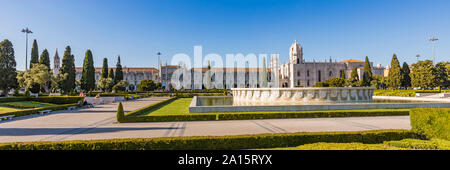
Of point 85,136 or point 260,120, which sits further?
point 260,120

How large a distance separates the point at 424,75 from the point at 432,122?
3879cm

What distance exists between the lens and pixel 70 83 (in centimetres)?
3188

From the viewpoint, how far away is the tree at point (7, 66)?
76.9 ft

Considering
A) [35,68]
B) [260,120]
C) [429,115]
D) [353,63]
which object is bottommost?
[260,120]

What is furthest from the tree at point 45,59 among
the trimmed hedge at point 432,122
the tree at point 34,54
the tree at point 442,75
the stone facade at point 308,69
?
the tree at point 442,75

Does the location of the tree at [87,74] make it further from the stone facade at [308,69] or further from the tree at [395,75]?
the tree at [395,75]

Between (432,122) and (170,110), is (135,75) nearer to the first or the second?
(170,110)

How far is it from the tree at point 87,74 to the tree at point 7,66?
1182 centimetres

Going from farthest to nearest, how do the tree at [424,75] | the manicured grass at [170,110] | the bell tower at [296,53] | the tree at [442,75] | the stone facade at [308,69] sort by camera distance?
the stone facade at [308,69] → the bell tower at [296,53] → the tree at [442,75] → the tree at [424,75] → the manicured grass at [170,110]

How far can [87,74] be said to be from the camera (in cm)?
3700
